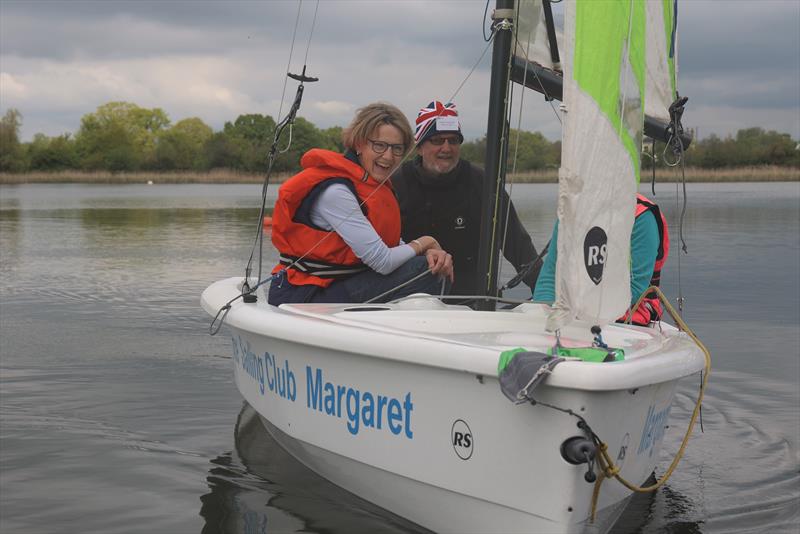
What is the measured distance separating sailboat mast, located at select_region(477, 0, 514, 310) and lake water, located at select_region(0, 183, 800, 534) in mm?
1252

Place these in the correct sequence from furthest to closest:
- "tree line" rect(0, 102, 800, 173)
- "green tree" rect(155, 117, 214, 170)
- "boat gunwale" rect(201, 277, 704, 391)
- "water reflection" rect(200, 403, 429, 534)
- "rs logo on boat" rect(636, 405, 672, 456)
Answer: "green tree" rect(155, 117, 214, 170)
"tree line" rect(0, 102, 800, 173)
"water reflection" rect(200, 403, 429, 534)
"rs logo on boat" rect(636, 405, 672, 456)
"boat gunwale" rect(201, 277, 704, 391)

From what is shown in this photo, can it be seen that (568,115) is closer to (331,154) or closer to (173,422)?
(331,154)

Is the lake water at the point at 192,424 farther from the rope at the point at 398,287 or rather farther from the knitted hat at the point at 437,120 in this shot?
the knitted hat at the point at 437,120

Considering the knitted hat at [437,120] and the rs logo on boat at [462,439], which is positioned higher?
the knitted hat at [437,120]

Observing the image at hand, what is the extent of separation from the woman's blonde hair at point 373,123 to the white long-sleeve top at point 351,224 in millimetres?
Result: 265

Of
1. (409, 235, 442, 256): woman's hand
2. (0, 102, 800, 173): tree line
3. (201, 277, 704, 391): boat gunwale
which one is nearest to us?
(201, 277, 704, 391): boat gunwale

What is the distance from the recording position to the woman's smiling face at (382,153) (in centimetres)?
452

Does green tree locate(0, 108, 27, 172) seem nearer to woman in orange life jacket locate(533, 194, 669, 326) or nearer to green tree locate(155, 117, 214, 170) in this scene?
green tree locate(155, 117, 214, 170)

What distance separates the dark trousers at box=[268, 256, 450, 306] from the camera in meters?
4.61

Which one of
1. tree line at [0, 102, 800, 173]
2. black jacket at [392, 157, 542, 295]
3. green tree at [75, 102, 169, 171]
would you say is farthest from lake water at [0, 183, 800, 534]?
green tree at [75, 102, 169, 171]

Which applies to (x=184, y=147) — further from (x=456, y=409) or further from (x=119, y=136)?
(x=456, y=409)

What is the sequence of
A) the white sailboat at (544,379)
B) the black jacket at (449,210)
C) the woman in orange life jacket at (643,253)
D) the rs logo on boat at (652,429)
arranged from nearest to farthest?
the white sailboat at (544,379)
the rs logo on boat at (652,429)
the woman in orange life jacket at (643,253)
the black jacket at (449,210)

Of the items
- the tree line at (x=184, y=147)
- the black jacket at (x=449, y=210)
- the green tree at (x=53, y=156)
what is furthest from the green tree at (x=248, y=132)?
the black jacket at (x=449, y=210)

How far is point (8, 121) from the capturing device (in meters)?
88.2
